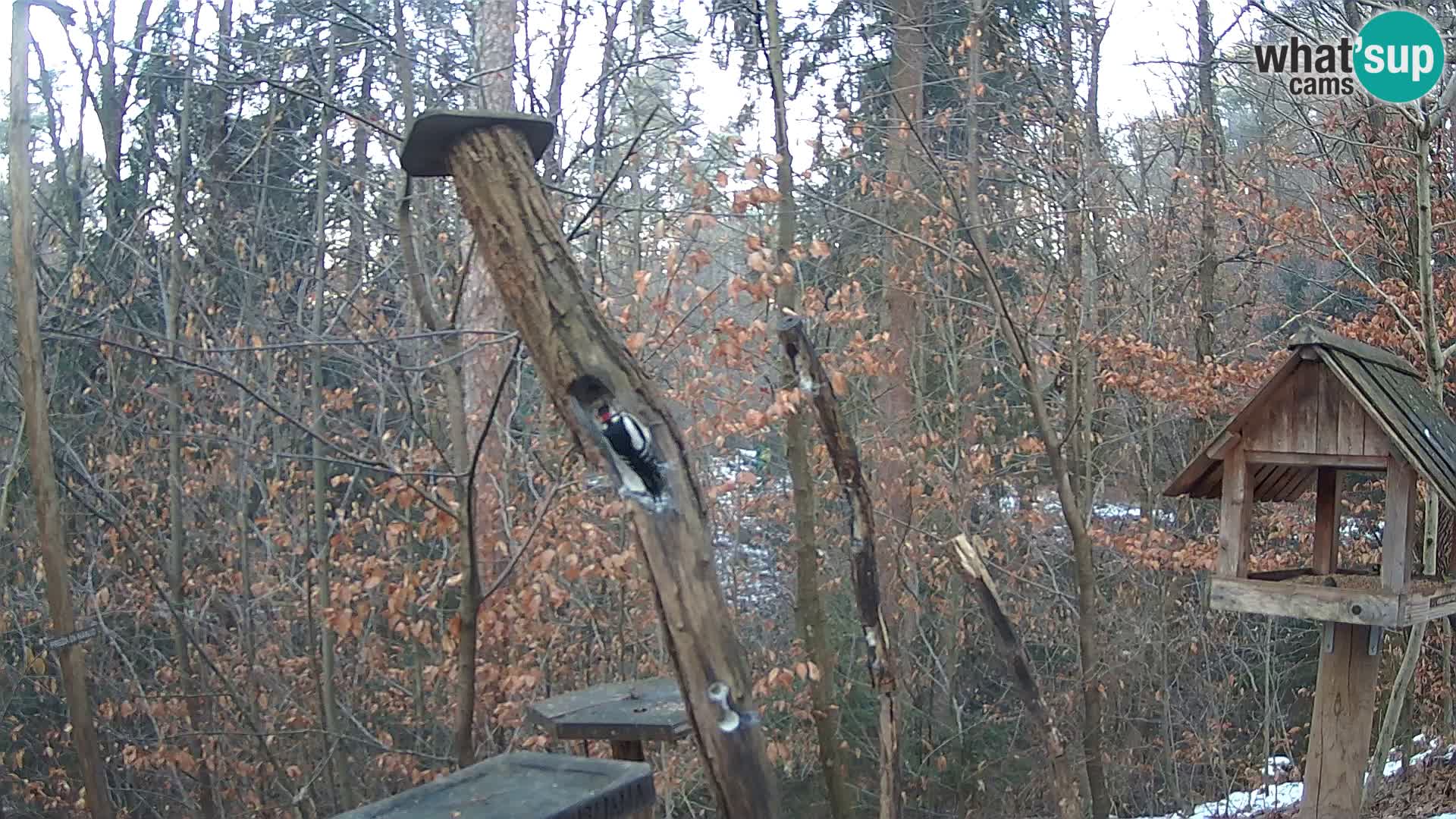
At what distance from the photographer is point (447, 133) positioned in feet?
10.1

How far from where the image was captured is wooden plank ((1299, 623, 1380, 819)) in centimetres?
435

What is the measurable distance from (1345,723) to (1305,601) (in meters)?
0.70

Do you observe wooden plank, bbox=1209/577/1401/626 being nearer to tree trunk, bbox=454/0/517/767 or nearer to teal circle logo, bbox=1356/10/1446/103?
teal circle logo, bbox=1356/10/1446/103

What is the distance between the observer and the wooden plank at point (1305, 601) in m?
3.91

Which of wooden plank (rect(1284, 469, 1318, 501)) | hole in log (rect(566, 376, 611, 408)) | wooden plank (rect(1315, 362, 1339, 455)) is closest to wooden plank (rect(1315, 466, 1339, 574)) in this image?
wooden plank (rect(1284, 469, 1318, 501))

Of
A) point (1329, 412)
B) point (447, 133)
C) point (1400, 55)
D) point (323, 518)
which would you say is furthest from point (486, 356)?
point (1400, 55)

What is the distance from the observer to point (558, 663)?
7.91 metres

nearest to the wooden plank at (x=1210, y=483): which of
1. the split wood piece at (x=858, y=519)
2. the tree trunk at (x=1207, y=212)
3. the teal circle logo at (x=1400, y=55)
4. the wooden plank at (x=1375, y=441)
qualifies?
the wooden plank at (x=1375, y=441)

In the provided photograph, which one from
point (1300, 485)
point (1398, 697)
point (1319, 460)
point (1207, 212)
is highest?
point (1207, 212)

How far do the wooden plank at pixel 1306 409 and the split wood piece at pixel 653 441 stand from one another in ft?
7.85

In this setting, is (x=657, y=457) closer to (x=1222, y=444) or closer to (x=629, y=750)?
(x=629, y=750)

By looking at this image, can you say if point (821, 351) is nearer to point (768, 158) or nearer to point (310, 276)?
point (768, 158)

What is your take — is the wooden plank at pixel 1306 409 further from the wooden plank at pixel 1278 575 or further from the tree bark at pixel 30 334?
the tree bark at pixel 30 334

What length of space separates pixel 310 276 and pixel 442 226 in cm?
112
